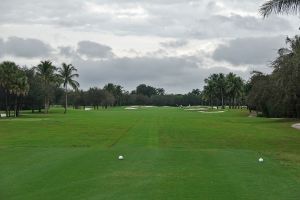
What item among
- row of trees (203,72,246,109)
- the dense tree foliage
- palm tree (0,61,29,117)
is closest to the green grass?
the dense tree foliage

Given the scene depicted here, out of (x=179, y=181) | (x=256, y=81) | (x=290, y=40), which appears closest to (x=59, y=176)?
(x=179, y=181)

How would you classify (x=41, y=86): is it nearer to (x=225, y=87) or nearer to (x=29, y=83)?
(x=29, y=83)

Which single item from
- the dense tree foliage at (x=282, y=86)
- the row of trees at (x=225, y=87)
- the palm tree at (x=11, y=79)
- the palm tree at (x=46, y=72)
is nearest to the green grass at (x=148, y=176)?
the dense tree foliage at (x=282, y=86)

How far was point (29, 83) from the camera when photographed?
4525 inches

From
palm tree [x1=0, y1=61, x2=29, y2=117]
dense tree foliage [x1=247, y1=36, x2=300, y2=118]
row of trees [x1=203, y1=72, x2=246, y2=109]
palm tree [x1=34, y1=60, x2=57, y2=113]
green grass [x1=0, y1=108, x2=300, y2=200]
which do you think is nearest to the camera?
green grass [x1=0, y1=108, x2=300, y2=200]

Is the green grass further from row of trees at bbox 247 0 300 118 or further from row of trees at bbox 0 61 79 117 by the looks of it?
row of trees at bbox 0 61 79 117

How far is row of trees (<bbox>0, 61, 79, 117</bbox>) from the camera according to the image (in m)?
94.6

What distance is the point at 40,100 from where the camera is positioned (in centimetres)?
11981

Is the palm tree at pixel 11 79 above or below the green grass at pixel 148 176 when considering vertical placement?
above

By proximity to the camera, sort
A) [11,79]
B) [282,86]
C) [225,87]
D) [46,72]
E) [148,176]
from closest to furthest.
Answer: [148,176] < [282,86] < [11,79] < [46,72] < [225,87]

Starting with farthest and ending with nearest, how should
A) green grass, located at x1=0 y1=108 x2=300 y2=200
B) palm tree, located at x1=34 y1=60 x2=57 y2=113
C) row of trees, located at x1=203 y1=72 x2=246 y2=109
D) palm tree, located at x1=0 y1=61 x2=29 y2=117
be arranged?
row of trees, located at x1=203 y1=72 x2=246 y2=109
palm tree, located at x1=34 y1=60 x2=57 y2=113
palm tree, located at x1=0 y1=61 x2=29 y2=117
green grass, located at x1=0 y1=108 x2=300 y2=200

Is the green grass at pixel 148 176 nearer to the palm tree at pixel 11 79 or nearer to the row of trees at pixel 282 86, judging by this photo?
the row of trees at pixel 282 86

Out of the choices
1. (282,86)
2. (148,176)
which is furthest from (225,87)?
(148,176)

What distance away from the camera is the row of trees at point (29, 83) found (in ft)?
310
